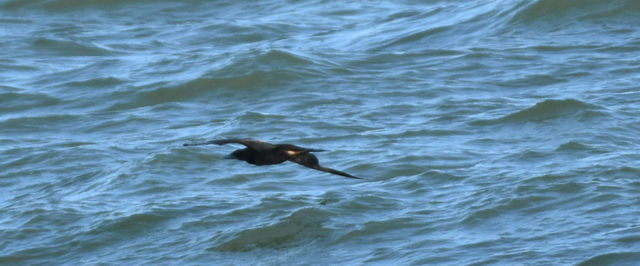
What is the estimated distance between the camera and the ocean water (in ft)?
32.0

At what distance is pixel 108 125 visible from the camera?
44.6ft

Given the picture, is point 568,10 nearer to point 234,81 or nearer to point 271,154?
point 234,81

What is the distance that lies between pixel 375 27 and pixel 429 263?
27.7ft

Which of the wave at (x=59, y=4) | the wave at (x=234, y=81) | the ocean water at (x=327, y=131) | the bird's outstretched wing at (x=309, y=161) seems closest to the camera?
the bird's outstretched wing at (x=309, y=161)

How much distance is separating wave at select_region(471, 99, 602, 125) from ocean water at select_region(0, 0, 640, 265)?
19mm

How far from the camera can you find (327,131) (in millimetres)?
12766

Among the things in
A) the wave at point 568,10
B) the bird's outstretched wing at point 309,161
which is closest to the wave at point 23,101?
the wave at point 568,10

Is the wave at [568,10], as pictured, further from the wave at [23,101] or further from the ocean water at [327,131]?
the wave at [23,101]

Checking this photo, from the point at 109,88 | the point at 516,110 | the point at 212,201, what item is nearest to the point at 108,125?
the point at 109,88

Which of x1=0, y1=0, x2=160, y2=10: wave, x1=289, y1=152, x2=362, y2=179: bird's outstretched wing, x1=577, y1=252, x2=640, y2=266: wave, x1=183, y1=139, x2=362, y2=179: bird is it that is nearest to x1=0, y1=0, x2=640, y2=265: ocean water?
x1=577, y1=252, x2=640, y2=266: wave

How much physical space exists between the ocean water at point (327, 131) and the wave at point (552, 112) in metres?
0.02

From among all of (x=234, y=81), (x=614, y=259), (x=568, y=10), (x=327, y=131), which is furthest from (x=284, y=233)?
(x=568, y=10)

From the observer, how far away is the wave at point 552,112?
498 inches

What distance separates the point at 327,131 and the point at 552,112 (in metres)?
2.22
